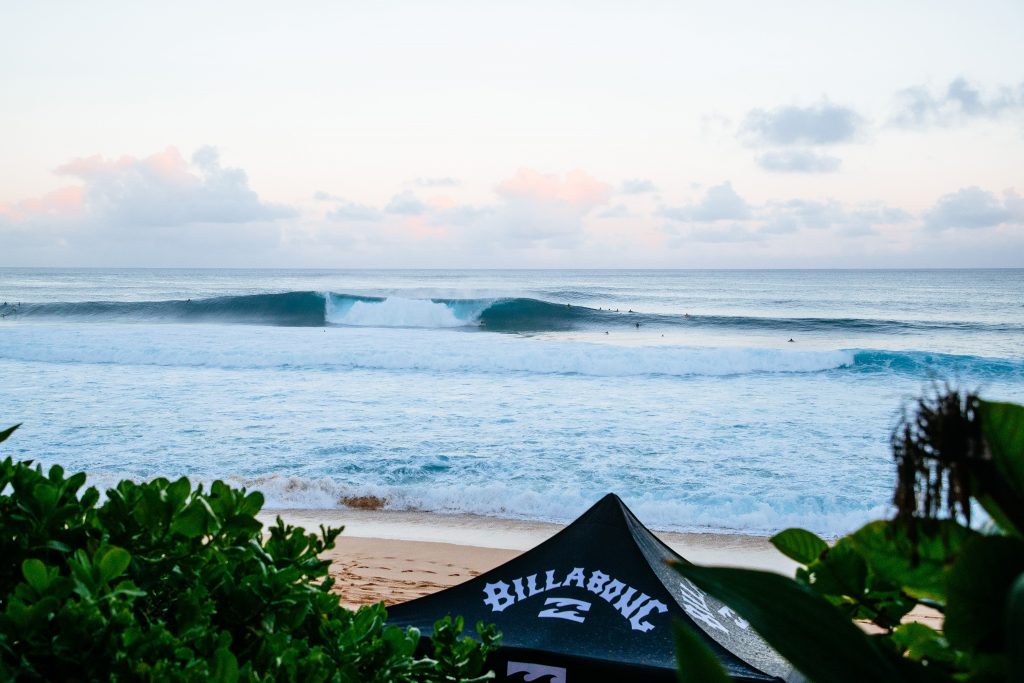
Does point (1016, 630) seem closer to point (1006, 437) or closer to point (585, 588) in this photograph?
point (1006, 437)

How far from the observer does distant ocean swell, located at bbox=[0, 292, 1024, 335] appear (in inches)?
1340

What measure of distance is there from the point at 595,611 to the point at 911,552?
359cm

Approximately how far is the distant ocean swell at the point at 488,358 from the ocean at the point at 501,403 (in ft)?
0.34

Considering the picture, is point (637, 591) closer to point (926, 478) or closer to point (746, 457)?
point (926, 478)

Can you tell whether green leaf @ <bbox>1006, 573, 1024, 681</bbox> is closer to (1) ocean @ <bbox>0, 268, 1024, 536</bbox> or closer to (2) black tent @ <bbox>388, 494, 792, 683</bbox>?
(1) ocean @ <bbox>0, 268, 1024, 536</bbox>

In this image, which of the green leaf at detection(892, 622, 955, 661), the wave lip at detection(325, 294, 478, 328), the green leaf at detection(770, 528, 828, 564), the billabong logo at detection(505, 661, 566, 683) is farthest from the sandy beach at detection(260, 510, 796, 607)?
the wave lip at detection(325, 294, 478, 328)

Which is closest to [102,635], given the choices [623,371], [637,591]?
[637,591]

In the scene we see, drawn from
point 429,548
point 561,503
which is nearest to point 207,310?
point 561,503

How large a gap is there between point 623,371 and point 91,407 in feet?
40.4

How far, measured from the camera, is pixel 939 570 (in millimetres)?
684

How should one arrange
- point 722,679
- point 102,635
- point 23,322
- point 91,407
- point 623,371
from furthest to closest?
point 23,322
point 623,371
point 91,407
point 102,635
point 722,679

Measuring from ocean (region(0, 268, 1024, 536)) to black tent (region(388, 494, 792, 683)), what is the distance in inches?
52.7

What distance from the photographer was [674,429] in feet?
47.7

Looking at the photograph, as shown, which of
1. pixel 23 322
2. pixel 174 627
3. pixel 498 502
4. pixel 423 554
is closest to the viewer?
pixel 174 627
